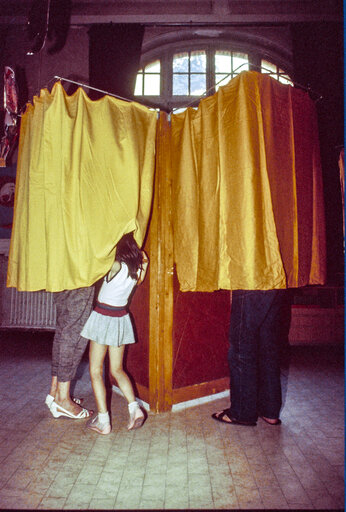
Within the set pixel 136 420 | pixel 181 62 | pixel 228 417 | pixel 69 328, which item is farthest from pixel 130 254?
pixel 181 62

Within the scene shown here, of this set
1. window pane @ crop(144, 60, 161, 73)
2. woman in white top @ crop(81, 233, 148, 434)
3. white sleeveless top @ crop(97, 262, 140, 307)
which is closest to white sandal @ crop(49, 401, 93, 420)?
woman in white top @ crop(81, 233, 148, 434)

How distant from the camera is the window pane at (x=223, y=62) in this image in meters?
6.43

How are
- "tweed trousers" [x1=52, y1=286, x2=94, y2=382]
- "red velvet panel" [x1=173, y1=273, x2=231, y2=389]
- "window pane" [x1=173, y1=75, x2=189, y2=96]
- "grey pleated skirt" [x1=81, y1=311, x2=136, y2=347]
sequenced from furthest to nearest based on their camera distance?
"window pane" [x1=173, y1=75, x2=189, y2=96] → "red velvet panel" [x1=173, y1=273, x2=231, y2=389] → "tweed trousers" [x1=52, y1=286, x2=94, y2=382] → "grey pleated skirt" [x1=81, y1=311, x2=136, y2=347]

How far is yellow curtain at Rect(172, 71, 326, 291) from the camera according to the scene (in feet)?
6.78

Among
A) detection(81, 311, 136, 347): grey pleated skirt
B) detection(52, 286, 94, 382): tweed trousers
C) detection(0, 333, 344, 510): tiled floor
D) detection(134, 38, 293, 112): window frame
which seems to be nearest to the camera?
detection(0, 333, 344, 510): tiled floor

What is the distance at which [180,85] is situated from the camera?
643 cm

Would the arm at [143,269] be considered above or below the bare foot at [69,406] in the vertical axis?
above

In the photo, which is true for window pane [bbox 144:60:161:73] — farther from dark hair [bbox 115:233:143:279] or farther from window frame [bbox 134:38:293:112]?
dark hair [bbox 115:233:143:279]

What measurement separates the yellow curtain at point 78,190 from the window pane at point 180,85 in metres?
4.55


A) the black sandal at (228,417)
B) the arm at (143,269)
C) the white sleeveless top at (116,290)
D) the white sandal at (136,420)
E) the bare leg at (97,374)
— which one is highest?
the arm at (143,269)

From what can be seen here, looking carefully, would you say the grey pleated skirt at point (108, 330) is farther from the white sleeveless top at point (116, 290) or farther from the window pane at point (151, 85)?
the window pane at point (151, 85)

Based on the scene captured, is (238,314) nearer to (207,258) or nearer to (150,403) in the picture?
(207,258)

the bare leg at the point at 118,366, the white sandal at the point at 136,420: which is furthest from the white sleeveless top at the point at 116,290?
the white sandal at the point at 136,420

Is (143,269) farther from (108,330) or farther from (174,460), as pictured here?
(174,460)
